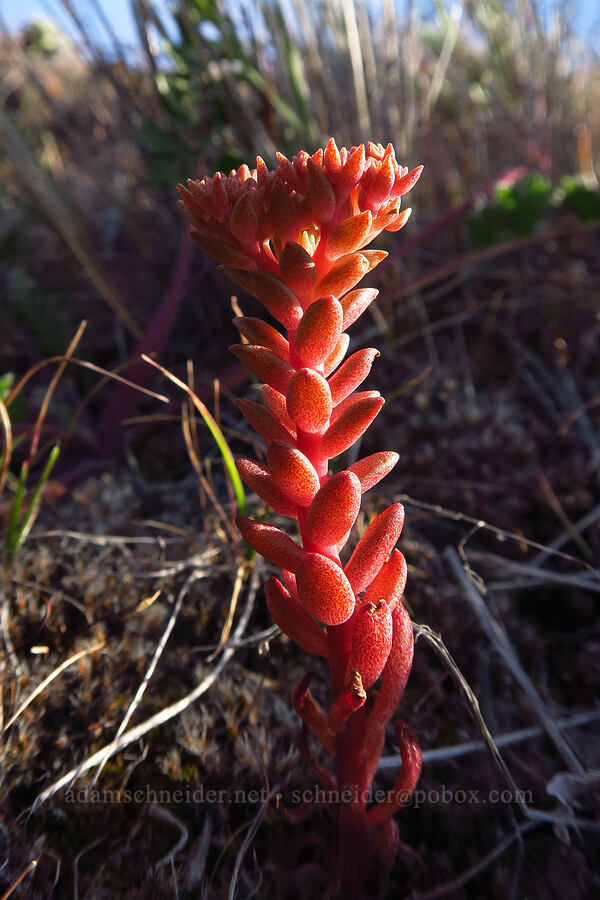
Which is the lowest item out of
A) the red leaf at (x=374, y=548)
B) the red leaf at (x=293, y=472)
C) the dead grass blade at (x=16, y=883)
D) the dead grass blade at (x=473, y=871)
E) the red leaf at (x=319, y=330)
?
the dead grass blade at (x=473, y=871)

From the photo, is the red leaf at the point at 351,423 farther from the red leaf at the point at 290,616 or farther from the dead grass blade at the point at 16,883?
the dead grass blade at the point at 16,883

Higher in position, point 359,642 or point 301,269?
point 301,269

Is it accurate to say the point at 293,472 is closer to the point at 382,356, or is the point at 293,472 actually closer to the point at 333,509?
the point at 333,509

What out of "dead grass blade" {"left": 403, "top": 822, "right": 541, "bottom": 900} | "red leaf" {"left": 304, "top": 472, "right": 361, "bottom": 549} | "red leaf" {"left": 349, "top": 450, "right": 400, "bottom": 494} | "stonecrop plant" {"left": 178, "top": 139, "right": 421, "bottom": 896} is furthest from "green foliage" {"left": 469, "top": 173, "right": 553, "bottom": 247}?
"dead grass blade" {"left": 403, "top": 822, "right": 541, "bottom": 900}

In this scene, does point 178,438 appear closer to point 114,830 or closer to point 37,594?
point 37,594

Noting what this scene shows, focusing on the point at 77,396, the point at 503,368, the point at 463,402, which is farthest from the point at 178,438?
the point at 503,368

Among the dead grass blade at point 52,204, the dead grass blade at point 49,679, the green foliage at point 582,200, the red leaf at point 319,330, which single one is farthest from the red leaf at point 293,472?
the green foliage at point 582,200
